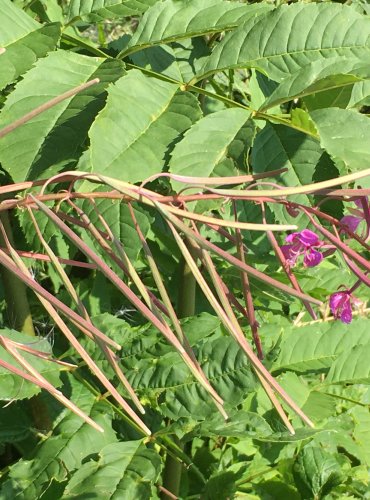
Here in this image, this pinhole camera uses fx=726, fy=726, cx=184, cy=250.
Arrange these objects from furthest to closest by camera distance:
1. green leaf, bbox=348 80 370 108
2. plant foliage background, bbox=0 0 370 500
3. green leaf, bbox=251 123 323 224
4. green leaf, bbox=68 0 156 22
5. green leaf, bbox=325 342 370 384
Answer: green leaf, bbox=325 342 370 384 → green leaf, bbox=348 80 370 108 → green leaf, bbox=68 0 156 22 → green leaf, bbox=251 123 323 224 → plant foliage background, bbox=0 0 370 500

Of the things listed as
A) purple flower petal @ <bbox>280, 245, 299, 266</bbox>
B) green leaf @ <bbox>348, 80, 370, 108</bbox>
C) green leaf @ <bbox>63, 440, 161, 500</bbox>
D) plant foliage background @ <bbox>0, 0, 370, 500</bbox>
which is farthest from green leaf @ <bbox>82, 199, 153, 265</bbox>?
green leaf @ <bbox>348, 80, 370, 108</bbox>

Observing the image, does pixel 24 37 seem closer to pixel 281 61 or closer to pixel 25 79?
pixel 25 79

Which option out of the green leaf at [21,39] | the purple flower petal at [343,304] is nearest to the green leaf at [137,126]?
the green leaf at [21,39]

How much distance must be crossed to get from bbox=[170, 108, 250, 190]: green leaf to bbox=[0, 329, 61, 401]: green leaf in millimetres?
366

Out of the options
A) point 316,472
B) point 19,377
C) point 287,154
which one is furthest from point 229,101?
point 316,472

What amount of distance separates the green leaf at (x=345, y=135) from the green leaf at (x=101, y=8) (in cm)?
31

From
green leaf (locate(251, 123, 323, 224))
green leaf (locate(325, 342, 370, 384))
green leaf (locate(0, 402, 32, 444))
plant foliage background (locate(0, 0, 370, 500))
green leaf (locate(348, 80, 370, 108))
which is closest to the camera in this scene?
plant foliage background (locate(0, 0, 370, 500))

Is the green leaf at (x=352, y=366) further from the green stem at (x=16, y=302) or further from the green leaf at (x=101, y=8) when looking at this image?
the green leaf at (x=101, y=8)

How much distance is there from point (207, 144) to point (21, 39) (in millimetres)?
277

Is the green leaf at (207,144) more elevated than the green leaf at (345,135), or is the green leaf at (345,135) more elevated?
the green leaf at (207,144)

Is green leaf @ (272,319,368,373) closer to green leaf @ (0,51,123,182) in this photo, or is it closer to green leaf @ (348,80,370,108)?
green leaf @ (348,80,370,108)

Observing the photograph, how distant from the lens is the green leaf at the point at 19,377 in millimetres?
1023

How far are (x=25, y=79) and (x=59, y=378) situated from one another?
0.49 m

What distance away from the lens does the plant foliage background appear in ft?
2.53
